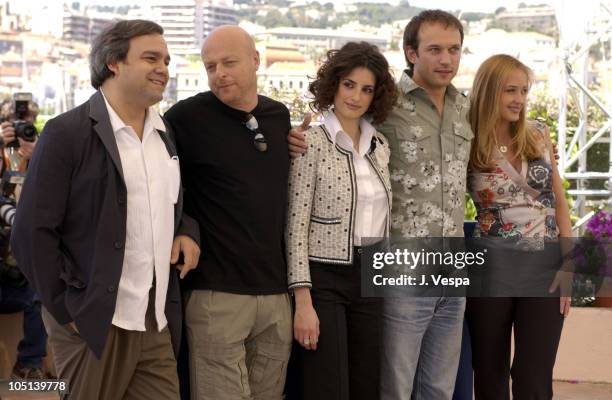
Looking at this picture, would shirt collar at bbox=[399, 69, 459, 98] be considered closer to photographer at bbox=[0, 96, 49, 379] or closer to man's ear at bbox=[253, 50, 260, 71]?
man's ear at bbox=[253, 50, 260, 71]

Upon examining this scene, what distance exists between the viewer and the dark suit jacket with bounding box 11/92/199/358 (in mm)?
2123

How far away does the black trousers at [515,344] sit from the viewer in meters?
2.76

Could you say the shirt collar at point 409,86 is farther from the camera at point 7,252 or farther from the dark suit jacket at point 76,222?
the camera at point 7,252

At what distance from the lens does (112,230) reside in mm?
2156

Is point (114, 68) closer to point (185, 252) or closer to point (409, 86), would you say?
point (185, 252)

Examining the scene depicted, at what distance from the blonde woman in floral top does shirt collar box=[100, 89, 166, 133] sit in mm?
1006

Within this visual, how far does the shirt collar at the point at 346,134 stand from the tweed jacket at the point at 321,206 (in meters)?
0.04

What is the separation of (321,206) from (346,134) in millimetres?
220

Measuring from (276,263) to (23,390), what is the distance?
74 cm

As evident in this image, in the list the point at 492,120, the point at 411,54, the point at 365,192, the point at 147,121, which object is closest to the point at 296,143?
the point at 365,192

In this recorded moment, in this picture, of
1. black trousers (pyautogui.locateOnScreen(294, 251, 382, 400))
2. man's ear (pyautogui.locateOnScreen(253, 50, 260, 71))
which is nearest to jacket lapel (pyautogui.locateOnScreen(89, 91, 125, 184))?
man's ear (pyautogui.locateOnScreen(253, 50, 260, 71))

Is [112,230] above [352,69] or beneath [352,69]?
beneath

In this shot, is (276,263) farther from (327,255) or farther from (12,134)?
(12,134)

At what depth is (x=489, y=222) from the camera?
281 centimetres
